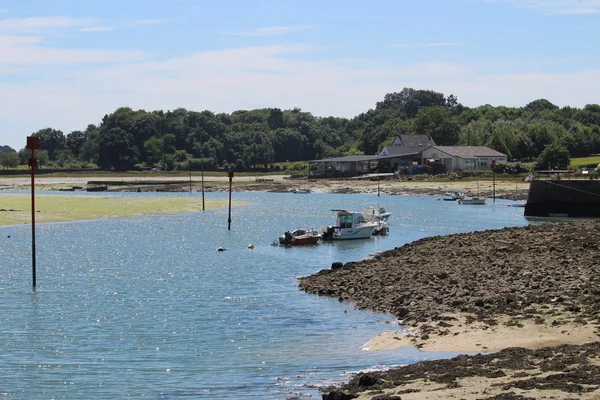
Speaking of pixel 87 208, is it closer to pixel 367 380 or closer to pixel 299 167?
pixel 367 380

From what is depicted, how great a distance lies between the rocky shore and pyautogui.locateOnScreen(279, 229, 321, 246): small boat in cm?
981

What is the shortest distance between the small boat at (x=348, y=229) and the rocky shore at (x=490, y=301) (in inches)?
418

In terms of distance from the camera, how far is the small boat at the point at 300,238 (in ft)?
189

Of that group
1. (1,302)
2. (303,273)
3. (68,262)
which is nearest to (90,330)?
(1,302)

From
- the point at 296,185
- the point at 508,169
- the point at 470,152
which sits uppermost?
the point at 470,152

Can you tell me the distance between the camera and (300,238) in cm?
5753

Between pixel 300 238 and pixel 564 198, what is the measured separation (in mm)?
31832

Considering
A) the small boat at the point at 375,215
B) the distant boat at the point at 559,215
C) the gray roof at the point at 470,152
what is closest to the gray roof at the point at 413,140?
the gray roof at the point at 470,152

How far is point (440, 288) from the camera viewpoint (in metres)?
32.7

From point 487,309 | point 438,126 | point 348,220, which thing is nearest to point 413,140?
point 438,126

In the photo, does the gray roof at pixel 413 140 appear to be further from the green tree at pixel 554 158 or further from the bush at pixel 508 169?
the green tree at pixel 554 158

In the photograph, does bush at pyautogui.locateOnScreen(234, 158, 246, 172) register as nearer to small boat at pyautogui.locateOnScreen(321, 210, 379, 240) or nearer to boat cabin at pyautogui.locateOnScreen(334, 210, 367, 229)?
small boat at pyautogui.locateOnScreen(321, 210, 379, 240)

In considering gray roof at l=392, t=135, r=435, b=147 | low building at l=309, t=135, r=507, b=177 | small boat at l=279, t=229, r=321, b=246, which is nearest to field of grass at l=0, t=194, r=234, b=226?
small boat at l=279, t=229, r=321, b=246

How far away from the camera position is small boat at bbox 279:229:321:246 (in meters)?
57.5
